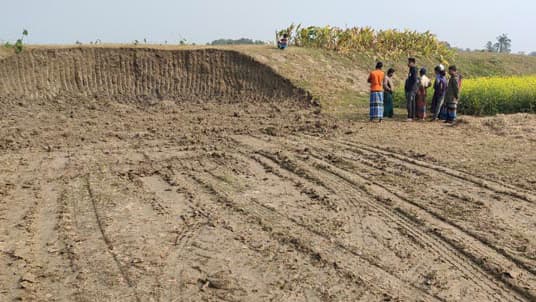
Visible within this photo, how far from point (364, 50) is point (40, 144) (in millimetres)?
14720

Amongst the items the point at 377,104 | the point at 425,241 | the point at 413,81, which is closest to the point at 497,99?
the point at 413,81

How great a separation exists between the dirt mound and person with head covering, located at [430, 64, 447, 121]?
14.5 ft

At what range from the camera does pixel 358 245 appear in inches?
232

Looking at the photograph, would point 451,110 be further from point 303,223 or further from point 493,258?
point 493,258

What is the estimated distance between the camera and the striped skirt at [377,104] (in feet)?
43.2

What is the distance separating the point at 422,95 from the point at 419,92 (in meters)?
0.11

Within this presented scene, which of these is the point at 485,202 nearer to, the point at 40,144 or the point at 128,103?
the point at 40,144

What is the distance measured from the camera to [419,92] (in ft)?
44.0

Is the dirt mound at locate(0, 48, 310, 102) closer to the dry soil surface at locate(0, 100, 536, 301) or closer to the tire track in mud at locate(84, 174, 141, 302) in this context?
the dry soil surface at locate(0, 100, 536, 301)

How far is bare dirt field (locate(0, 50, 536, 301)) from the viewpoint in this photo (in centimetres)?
506

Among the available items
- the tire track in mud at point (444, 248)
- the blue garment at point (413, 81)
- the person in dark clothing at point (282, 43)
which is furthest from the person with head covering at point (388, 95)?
the person in dark clothing at point (282, 43)

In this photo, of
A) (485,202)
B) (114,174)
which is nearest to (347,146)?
(485,202)

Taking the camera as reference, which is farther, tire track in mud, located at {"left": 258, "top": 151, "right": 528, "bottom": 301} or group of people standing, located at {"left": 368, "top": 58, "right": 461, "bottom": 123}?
group of people standing, located at {"left": 368, "top": 58, "right": 461, "bottom": 123}

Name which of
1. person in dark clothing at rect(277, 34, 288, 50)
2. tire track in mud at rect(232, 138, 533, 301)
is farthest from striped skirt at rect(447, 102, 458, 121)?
person in dark clothing at rect(277, 34, 288, 50)
